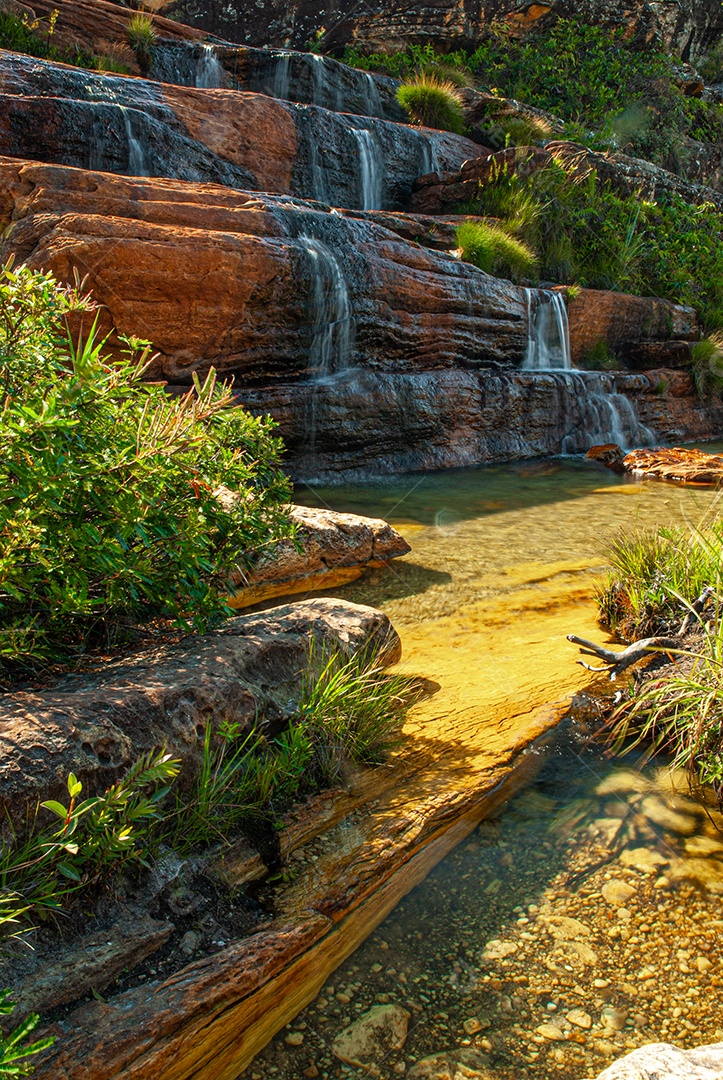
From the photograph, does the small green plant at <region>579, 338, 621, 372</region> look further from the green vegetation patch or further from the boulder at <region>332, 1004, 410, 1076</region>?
the boulder at <region>332, 1004, 410, 1076</region>

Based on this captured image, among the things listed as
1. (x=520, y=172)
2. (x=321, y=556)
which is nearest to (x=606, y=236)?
(x=520, y=172)

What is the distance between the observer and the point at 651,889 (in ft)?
7.71

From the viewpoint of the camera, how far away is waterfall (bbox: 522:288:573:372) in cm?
1206

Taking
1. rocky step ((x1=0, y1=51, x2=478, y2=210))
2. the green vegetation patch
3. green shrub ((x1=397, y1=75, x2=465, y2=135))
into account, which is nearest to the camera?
rocky step ((x1=0, y1=51, x2=478, y2=210))

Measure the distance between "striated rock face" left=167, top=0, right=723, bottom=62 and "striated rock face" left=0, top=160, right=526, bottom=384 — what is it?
11.6m

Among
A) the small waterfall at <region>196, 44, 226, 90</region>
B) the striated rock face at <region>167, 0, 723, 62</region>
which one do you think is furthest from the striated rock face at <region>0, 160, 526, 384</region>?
the striated rock face at <region>167, 0, 723, 62</region>

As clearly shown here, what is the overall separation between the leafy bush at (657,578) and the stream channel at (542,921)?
0.73 feet

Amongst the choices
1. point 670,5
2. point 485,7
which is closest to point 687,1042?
point 485,7

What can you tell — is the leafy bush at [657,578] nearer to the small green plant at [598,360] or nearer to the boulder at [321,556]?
the boulder at [321,556]

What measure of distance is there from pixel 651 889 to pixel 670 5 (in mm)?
25558

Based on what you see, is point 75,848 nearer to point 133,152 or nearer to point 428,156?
point 133,152

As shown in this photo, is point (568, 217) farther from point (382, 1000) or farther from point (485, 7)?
point (382, 1000)

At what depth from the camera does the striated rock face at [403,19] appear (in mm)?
18766

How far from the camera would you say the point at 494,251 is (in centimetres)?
1230
